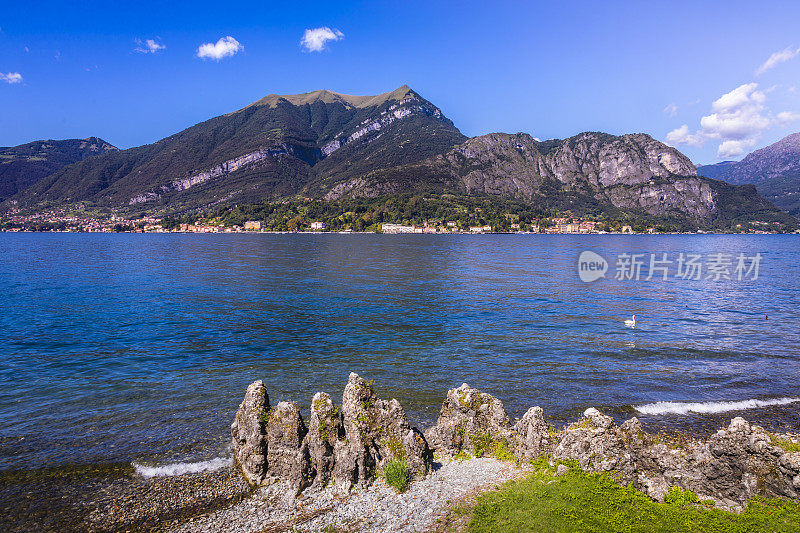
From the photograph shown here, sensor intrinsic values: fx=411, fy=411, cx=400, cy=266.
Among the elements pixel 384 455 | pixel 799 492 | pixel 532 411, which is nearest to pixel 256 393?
pixel 384 455

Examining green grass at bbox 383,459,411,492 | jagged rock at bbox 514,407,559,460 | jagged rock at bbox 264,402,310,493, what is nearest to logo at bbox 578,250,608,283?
jagged rock at bbox 514,407,559,460

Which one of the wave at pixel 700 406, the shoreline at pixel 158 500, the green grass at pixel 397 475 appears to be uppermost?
the green grass at pixel 397 475

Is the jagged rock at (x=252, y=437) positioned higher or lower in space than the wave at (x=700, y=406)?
higher

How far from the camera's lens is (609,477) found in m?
12.1

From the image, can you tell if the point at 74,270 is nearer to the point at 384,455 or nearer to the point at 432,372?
the point at 432,372

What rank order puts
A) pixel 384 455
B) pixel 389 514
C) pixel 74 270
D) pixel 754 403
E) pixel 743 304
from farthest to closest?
pixel 74 270, pixel 743 304, pixel 754 403, pixel 384 455, pixel 389 514

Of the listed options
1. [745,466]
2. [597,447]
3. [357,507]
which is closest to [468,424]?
[597,447]

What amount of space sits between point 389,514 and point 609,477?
21.4 feet

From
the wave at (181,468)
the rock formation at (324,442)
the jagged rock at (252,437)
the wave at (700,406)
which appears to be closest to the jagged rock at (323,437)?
the rock formation at (324,442)

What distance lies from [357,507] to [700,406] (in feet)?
57.2

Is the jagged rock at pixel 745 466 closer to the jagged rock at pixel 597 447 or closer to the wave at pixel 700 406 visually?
the jagged rock at pixel 597 447

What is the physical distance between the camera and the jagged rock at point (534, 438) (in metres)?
14.0

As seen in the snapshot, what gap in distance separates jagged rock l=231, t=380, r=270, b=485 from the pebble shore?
29.8 inches

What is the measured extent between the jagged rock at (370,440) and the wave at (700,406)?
12.2 metres
